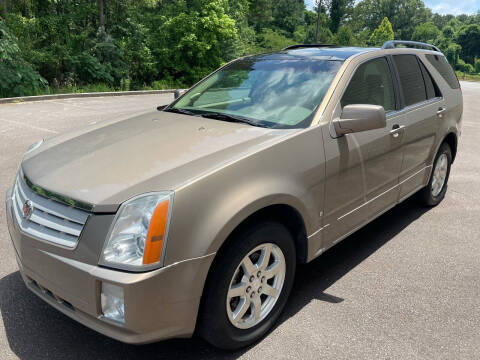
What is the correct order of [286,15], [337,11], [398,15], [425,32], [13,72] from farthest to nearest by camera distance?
1. [398,15]
2. [425,32]
3. [337,11]
4. [286,15]
5. [13,72]

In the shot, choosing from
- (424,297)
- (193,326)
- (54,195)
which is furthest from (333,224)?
(54,195)

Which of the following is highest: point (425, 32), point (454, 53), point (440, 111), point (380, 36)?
point (425, 32)

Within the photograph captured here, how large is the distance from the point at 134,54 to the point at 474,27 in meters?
108

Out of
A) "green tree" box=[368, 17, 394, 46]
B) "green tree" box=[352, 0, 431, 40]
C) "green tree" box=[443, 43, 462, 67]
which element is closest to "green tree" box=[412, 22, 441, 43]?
"green tree" box=[352, 0, 431, 40]

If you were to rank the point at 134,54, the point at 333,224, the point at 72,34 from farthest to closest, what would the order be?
the point at 134,54
the point at 72,34
the point at 333,224

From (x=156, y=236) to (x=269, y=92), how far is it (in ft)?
5.77

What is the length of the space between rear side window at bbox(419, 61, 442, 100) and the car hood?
2.40 metres

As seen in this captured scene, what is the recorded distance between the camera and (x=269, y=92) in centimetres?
344

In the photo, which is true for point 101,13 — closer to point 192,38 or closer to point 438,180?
point 192,38

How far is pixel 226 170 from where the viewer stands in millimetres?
2404

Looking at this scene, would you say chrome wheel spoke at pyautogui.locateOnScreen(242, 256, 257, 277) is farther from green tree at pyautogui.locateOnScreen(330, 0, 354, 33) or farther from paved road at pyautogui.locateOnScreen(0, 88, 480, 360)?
green tree at pyautogui.locateOnScreen(330, 0, 354, 33)

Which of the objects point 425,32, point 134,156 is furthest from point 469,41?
point 134,156

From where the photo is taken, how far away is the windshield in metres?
3.17

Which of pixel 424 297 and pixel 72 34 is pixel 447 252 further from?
pixel 72 34
